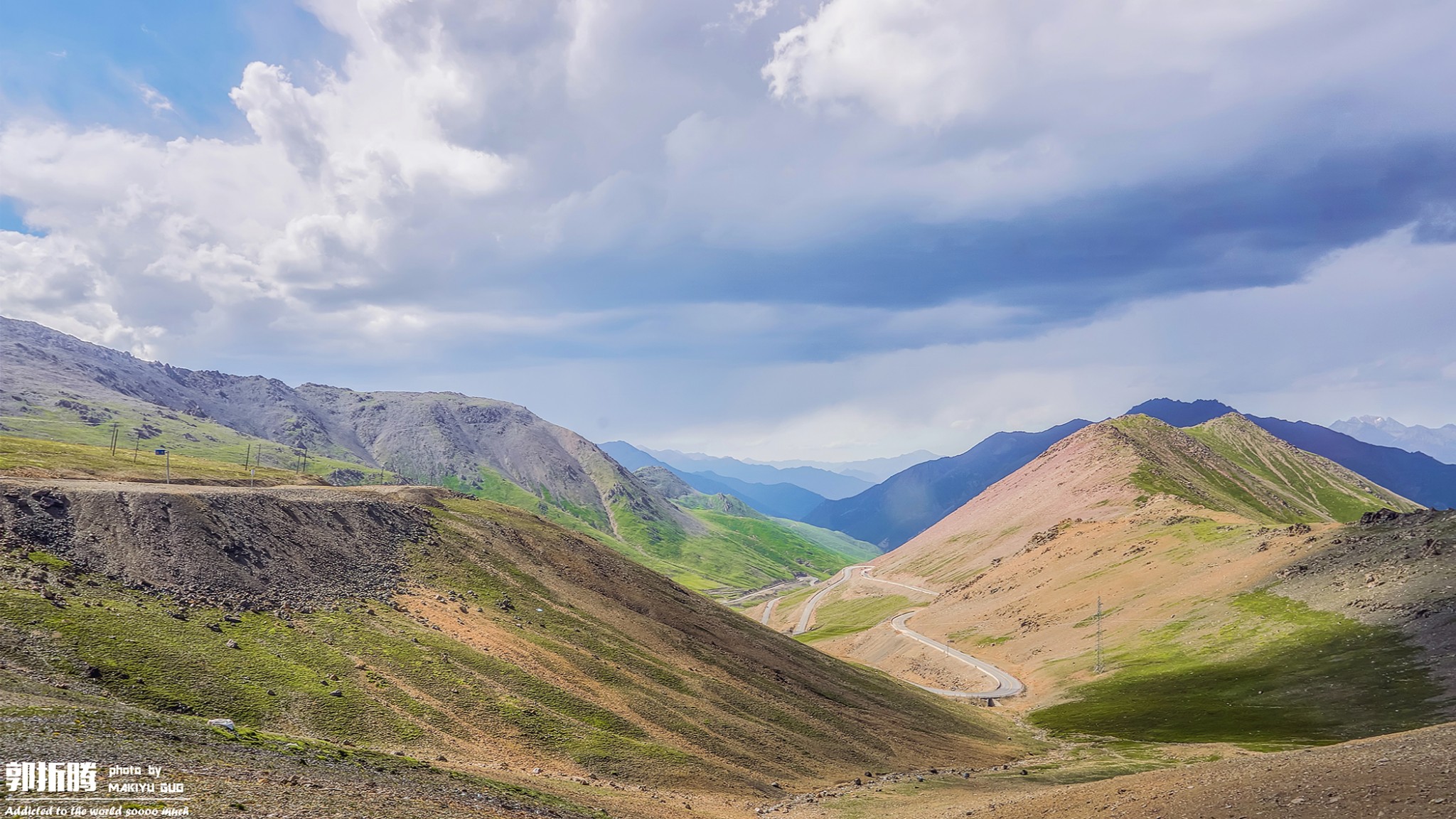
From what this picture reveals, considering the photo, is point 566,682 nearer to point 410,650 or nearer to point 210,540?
point 410,650

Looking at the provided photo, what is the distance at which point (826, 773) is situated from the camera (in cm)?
7019

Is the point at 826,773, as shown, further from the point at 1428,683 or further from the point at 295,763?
the point at 1428,683

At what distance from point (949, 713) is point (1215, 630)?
71.1 meters

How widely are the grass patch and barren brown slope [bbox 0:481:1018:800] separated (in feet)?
86.7

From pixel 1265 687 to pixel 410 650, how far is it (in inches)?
4797

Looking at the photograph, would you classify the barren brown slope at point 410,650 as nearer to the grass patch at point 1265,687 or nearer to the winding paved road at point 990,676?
the grass patch at point 1265,687

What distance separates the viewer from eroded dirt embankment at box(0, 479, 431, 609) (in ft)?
201

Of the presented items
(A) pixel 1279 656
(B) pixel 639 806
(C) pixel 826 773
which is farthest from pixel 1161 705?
(B) pixel 639 806

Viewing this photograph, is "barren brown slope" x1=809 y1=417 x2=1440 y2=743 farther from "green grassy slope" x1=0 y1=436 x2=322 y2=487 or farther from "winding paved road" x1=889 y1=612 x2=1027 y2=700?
"green grassy slope" x1=0 y1=436 x2=322 y2=487

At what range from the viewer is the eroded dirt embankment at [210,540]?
6141 cm

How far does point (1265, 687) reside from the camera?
10662 centimetres

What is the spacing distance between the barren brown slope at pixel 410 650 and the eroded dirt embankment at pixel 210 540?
0.25m

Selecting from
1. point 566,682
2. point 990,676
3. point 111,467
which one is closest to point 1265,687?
point 990,676

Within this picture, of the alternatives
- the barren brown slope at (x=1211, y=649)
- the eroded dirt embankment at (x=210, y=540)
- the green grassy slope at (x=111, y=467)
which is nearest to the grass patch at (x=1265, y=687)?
the barren brown slope at (x=1211, y=649)
